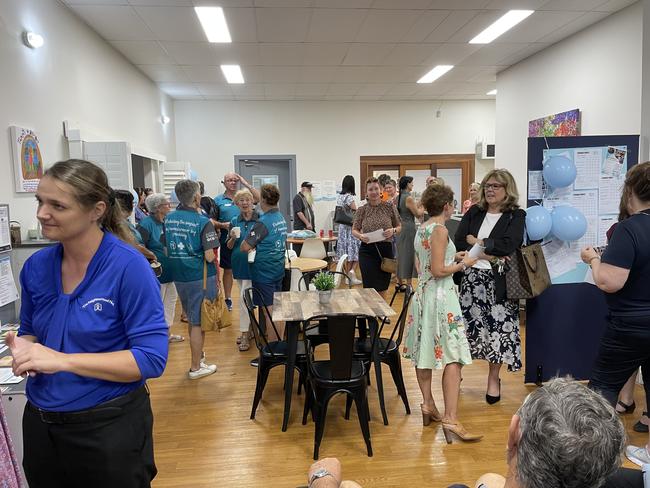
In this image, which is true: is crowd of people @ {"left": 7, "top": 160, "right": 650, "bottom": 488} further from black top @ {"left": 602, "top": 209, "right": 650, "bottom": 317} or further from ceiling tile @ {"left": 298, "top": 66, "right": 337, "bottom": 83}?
ceiling tile @ {"left": 298, "top": 66, "right": 337, "bottom": 83}

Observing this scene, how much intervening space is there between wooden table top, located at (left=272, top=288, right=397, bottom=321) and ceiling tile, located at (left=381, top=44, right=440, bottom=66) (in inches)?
152

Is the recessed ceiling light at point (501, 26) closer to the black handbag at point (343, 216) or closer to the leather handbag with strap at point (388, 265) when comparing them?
the black handbag at point (343, 216)

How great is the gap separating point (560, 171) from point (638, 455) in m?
1.71

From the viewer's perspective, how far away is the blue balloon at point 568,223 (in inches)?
115

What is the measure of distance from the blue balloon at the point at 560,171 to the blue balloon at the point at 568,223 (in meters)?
0.17

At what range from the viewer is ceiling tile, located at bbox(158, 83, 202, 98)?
7695mm

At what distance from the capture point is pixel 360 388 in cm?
258

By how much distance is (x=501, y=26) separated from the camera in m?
5.17

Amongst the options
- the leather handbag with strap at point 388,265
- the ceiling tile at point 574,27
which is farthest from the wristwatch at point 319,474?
the ceiling tile at point 574,27

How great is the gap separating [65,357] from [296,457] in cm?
184

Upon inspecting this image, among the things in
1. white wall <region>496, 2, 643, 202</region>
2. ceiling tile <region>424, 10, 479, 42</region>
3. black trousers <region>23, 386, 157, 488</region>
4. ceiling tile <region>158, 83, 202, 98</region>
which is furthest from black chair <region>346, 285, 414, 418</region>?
ceiling tile <region>158, 83, 202, 98</region>

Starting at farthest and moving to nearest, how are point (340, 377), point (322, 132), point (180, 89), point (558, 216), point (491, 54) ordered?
point (322, 132) → point (180, 89) → point (491, 54) → point (558, 216) → point (340, 377)

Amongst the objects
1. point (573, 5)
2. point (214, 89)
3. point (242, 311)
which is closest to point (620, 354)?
point (242, 311)

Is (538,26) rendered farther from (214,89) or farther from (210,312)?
(214,89)
